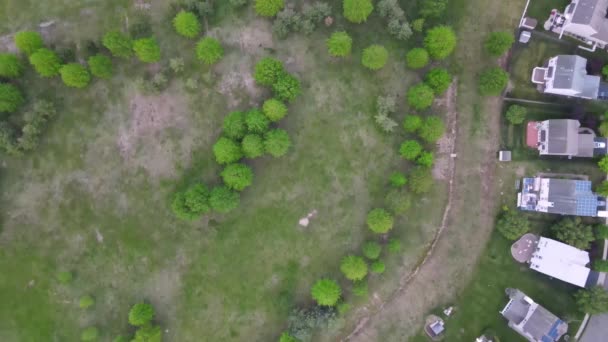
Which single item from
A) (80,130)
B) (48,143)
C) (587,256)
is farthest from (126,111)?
(587,256)

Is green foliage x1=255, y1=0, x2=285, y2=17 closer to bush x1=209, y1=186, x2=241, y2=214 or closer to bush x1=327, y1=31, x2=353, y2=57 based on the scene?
bush x1=327, y1=31, x2=353, y2=57

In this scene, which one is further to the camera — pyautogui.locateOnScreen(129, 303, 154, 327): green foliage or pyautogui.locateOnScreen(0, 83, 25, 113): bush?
pyautogui.locateOnScreen(0, 83, 25, 113): bush

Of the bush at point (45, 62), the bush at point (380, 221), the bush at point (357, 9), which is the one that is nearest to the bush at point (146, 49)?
the bush at point (45, 62)

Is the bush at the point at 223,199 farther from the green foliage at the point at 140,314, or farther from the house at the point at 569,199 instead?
the house at the point at 569,199

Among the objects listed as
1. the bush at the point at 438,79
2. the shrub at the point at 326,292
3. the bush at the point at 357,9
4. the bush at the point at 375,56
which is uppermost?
the bush at the point at 357,9

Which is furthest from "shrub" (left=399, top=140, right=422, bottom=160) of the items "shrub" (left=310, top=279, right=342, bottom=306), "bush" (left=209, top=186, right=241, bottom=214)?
"bush" (left=209, top=186, right=241, bottom=214)

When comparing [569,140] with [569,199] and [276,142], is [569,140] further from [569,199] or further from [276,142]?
[276,142]

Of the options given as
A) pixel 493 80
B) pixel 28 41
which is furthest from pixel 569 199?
pixel 28 41
